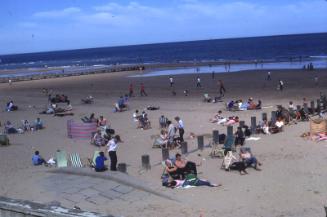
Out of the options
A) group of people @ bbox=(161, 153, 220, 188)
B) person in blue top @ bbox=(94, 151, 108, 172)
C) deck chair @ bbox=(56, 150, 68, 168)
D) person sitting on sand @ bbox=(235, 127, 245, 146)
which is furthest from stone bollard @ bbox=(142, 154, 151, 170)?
person sitting on sand @ bbox=(235, 127, 245, 146)

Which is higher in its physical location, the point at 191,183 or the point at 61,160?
the point at 61,160

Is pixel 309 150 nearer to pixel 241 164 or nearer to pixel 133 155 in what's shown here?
pixel 241 164

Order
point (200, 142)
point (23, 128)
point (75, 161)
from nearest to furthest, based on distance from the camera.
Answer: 1. point (75, 161)
2. point (200, 142)
3. point (23, 128)

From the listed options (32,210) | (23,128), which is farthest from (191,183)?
(23,128)

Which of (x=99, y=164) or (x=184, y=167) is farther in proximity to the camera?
(x=99, y=164)

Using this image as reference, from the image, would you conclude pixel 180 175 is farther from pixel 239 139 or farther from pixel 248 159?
pixel 239 139

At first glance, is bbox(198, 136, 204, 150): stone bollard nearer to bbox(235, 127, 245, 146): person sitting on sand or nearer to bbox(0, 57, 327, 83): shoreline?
bbox(235, 127, 245, 146): person sitting on sand

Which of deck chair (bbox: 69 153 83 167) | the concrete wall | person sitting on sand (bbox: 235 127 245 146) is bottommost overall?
deck chair (bbox: 69 153 83 167)

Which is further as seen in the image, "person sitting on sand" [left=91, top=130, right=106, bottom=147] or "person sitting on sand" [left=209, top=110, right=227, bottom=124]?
"person sitting on sand" [left=209, top=110, right=227, bottom=124]

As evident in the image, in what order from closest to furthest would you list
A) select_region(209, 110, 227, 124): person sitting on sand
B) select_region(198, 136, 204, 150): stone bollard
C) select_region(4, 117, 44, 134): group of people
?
select_region(198, 136, 204, 150): stone bollard, select_region(209, 110, 227, 124): person sitting on sand, select_region(4, 117, 44, 134): group of people

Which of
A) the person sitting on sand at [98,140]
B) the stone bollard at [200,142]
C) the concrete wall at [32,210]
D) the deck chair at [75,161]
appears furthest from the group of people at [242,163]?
the concrete wall at [32,210]

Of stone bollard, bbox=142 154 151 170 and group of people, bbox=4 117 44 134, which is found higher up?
stone bollard, bbox=142 154 151 170

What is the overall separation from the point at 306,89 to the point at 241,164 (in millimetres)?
25082

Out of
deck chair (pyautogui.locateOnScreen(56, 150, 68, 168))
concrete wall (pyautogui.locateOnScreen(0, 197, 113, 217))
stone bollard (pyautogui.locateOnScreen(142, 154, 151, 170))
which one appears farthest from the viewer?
deck chair (pyautogui.locateOnScreen(56, 150, 68, 168))
